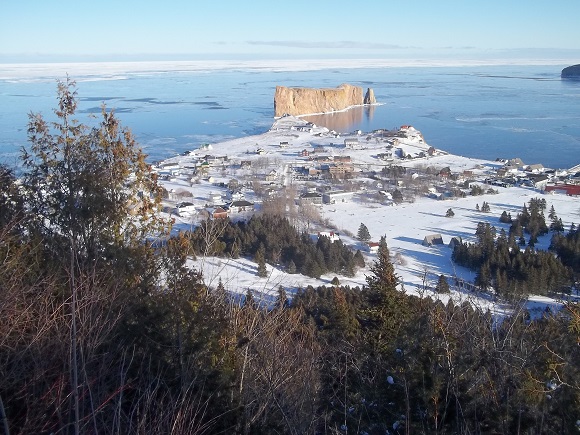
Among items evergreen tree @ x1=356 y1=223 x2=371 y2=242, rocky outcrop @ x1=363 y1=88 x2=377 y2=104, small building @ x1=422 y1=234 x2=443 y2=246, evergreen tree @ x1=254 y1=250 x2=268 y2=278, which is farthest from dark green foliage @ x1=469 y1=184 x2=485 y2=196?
rocky outcrop @ x1=363 y1=88 x2=377 y2=104

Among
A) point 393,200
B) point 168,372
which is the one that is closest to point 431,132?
point 393,200

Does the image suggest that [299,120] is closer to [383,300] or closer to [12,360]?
[383,300]

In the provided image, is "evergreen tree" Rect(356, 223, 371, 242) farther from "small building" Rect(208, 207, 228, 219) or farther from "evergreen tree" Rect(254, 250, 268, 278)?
"small building" Rect(208, 207, 228, 219)

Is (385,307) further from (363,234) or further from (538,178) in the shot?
(538,178)

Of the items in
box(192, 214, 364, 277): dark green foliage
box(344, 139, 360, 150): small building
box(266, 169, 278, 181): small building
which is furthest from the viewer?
box(344, 139, 360, 150): small building

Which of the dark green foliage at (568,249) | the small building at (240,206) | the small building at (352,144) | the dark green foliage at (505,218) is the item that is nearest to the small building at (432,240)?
the dark green foliage at (568,249)

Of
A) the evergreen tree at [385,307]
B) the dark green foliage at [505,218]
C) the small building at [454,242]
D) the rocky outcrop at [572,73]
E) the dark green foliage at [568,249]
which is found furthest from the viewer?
the rocky outcrop at [572,73]

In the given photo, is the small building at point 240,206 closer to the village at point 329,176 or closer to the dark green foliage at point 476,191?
the village at point 329,176
